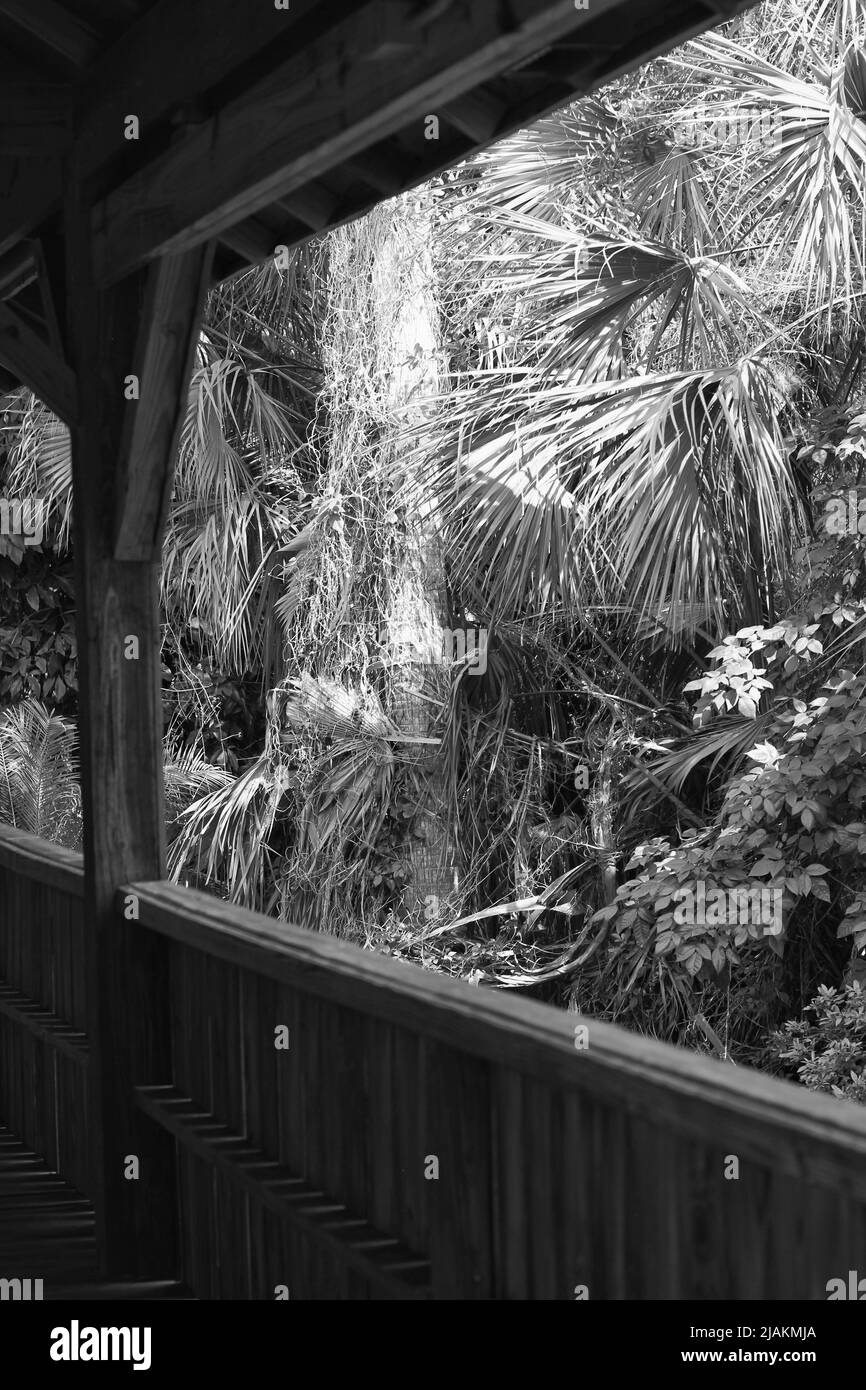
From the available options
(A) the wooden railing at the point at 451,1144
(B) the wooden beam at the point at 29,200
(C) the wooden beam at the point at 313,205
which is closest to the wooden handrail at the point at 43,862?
(A) the wooden railing at the point at 451,1144

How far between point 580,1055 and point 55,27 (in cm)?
283

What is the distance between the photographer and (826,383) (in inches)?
326

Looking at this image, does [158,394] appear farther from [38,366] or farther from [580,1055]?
[580,1055]

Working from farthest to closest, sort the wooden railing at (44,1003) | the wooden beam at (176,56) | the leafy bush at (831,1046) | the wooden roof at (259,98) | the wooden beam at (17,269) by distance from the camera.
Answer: the leafy bush at (831,1046), the wooden railing at (44,1003), the wooden beam at (17,269), the wooden beam at (176,56), the wooden roof at (259,98)

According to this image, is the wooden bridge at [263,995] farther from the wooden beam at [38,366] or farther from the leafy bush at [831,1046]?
the leafy bush at [831,1046]

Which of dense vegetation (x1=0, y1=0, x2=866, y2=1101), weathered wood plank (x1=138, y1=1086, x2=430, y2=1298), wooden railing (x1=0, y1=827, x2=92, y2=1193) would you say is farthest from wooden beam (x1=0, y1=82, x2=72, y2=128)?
dense vegetation (x1=0, y1=0, x2=866, y2=1101)

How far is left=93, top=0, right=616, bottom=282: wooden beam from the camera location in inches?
86.8

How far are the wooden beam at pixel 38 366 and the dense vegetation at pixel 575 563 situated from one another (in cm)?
313

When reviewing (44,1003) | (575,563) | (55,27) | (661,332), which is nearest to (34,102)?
(55,27)

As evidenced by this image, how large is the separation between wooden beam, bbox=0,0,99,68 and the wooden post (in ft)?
1.00

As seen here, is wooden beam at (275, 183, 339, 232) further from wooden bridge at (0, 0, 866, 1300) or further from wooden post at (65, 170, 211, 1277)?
wooden post at (65, 170, 211, 1277)

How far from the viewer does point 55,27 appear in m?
3.73

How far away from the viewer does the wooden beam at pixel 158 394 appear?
11.8 feet
